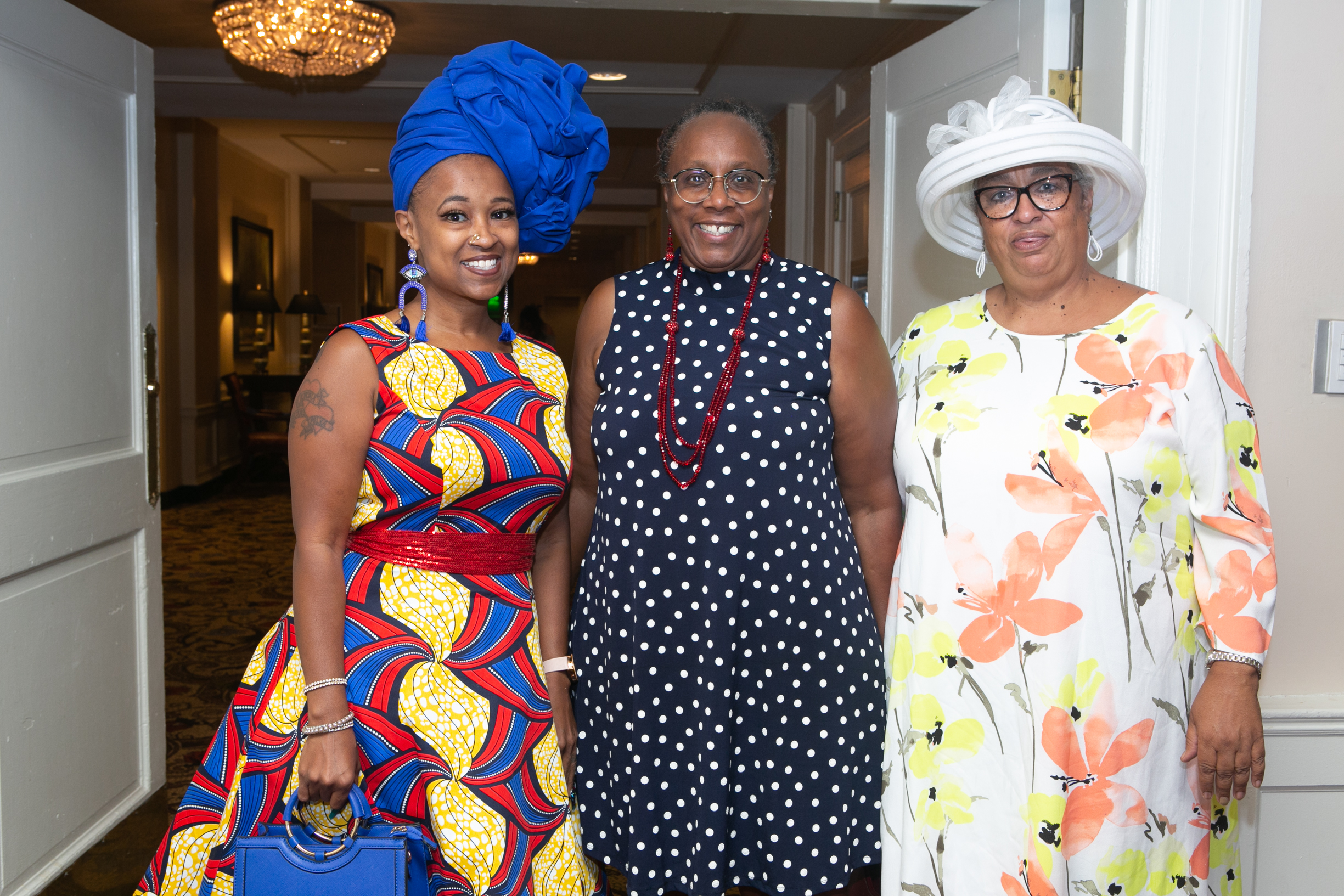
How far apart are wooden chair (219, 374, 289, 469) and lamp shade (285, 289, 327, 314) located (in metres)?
1.62

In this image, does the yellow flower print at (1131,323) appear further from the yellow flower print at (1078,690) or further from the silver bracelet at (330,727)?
the silver bracelet at (330,727)

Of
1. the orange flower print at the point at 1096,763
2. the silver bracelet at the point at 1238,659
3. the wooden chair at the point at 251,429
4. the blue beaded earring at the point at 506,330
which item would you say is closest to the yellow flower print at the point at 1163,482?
the silver bracelet at the point at 1238,659

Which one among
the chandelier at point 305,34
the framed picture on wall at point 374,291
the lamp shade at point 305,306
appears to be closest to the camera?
the chandelier at point 305,34

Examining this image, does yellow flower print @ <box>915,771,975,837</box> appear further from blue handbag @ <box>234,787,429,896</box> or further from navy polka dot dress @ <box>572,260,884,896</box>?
blue handbag @ <box>234,787,429,896</box>

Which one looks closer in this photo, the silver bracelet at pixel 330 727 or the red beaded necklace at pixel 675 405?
the silver bracelet at pixel 330 727

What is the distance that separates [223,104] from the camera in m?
5.53

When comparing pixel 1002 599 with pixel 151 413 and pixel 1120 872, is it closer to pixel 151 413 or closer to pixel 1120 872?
pixel 1120 872

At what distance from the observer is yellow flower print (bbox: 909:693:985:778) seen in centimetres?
157

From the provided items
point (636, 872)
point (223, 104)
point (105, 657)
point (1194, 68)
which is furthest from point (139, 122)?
point (223, 104)

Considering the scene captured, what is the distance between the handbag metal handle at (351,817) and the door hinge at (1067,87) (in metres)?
1.78

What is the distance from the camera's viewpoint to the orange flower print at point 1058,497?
1501 millimetres

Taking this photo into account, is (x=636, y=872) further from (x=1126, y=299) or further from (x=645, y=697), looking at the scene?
(x=1126, y=299)

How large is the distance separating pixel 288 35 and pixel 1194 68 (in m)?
3.61

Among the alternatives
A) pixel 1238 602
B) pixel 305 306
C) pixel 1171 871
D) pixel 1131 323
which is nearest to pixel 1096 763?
pixel 1171 871
